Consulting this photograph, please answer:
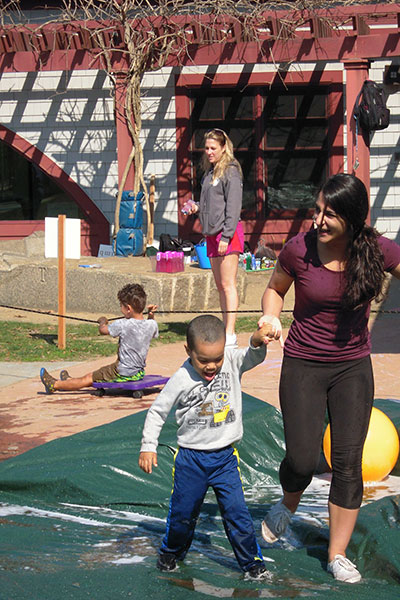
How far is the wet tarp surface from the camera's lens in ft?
12.7

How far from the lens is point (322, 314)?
4.06 m

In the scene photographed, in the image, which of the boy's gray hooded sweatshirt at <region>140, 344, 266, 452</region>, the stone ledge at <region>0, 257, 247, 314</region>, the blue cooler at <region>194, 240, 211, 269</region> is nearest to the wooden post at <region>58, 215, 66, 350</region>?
the stone ledge at <region>0, 257, 247, 314</region>

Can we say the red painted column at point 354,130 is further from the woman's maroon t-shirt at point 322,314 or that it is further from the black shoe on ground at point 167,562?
the black shoe on ground at point 167,562

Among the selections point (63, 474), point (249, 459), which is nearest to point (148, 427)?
point (63, 474)

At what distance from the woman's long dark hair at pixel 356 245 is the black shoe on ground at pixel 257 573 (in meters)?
1.15

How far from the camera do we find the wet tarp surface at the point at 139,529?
3.86 meters

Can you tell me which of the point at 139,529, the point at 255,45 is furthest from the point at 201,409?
the point at 255,45

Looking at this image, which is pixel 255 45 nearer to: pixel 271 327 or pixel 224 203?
pixel 224 203

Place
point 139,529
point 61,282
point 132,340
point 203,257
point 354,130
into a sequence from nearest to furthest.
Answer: point 139,529, point 132,340, point 61,282, point 203,257, point 354,130

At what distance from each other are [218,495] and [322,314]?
881mm

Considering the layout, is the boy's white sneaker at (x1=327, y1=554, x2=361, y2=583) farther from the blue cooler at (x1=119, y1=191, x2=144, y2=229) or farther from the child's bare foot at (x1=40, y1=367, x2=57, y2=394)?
the blue cooler at (x1=119, y1=191, x2=144, y2=229)

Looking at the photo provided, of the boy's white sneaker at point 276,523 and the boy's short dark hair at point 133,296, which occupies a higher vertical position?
the boy's short dark hair at point 133,296

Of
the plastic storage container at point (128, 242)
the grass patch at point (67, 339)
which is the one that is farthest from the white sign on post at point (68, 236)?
the plastic storage container at point (128, 242)

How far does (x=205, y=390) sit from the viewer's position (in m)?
4.04
